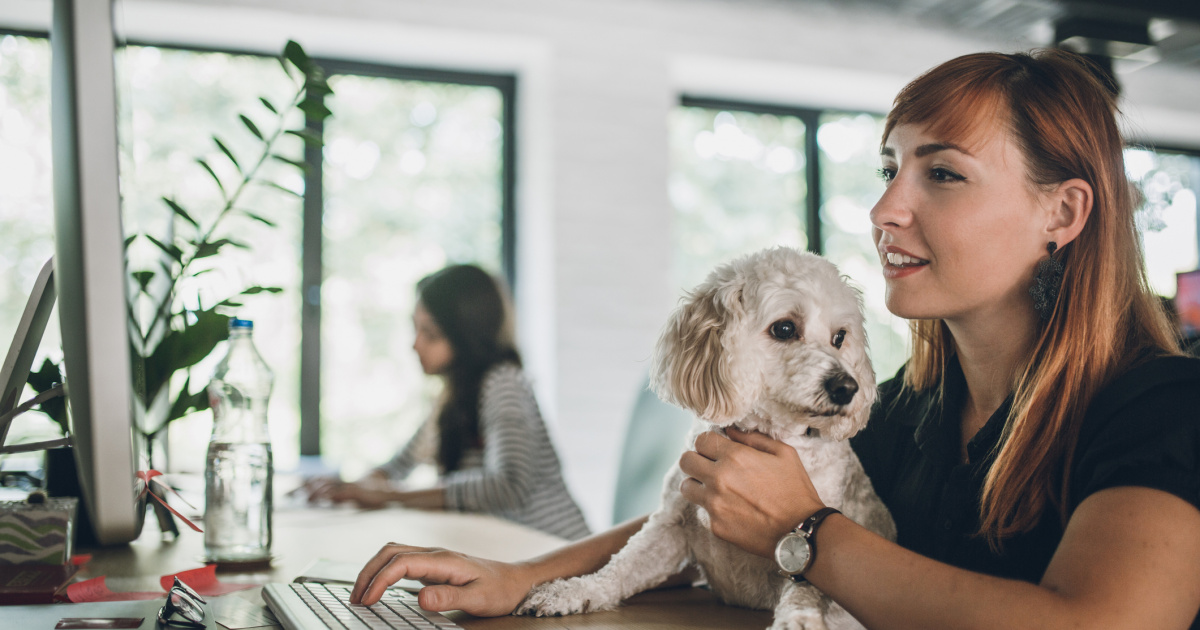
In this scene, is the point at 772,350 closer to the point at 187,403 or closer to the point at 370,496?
the point at 187,403

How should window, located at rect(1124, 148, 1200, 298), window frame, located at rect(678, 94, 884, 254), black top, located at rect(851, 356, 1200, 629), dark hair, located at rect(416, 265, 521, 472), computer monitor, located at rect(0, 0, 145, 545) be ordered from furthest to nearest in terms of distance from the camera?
1. window, located at rect(1124, 148, 1200, 298)
2. window frame, located at rect(678, 94, 884, 254)
3. dark hair, located at rect(416, 265, 521, 472)
4. black top, located at rect(851, 356, 1200, 629)
5. computer monitor, located at rect(0, 0, 145, 545)

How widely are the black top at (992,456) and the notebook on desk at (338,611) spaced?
58 cm

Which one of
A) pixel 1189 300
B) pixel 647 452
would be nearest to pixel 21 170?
pixel 647 452

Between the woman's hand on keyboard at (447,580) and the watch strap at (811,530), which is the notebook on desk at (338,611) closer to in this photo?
the woman's hand on keyboard at (447,580)

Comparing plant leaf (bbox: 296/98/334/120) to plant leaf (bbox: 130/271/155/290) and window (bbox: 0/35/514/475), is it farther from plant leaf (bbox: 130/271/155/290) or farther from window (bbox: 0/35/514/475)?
window (bbox: 0/35/514/475)

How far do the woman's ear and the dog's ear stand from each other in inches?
14.3

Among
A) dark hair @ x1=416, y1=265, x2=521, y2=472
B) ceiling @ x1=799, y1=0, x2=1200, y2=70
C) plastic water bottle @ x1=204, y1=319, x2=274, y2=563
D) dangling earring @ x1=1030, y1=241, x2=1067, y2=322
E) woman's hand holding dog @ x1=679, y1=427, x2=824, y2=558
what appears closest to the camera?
woman's hand holding dog @ x1=679, y1=427, x2=824, y2=558

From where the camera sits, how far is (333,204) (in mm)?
3545

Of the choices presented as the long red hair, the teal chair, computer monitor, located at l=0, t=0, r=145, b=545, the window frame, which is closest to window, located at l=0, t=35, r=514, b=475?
the window frame

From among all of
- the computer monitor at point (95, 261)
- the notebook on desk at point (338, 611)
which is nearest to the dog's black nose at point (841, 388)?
the notebook on desk at point (338, 611)

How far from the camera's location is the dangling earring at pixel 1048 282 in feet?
3.11

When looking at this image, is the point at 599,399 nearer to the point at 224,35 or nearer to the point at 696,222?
the point at 696,222

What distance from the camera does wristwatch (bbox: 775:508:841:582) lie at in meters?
0.80

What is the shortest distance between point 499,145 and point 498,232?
0.41 m
